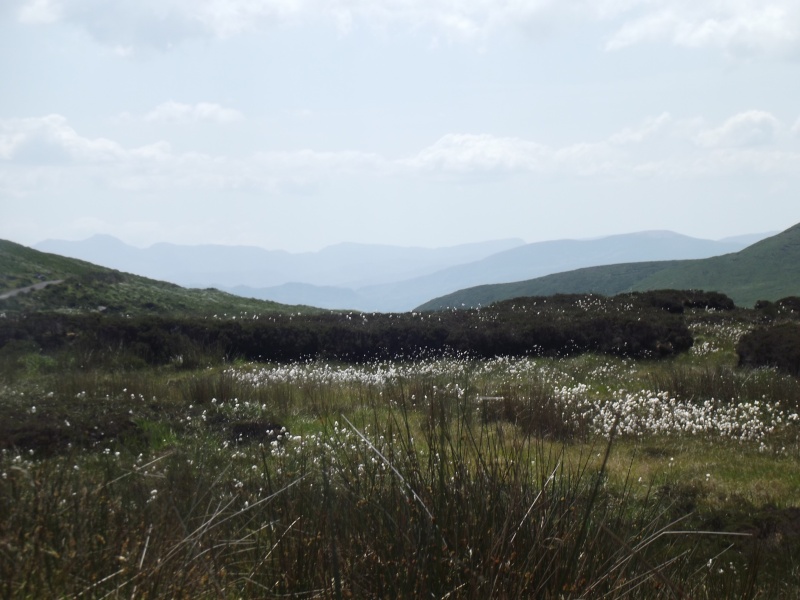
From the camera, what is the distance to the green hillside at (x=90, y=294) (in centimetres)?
3478

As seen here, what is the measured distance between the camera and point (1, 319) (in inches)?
773

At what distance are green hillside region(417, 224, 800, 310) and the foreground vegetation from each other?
34731 mm

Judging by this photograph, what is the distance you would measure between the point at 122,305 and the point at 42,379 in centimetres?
2383

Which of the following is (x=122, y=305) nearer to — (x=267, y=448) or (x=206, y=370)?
(x=206, y=370)

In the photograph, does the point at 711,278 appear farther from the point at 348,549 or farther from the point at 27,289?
the point at 348,549

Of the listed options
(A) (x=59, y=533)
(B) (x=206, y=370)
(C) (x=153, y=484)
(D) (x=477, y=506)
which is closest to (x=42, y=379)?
(B) (x=206, y=370)

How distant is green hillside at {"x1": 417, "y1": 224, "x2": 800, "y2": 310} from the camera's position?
65.0 m

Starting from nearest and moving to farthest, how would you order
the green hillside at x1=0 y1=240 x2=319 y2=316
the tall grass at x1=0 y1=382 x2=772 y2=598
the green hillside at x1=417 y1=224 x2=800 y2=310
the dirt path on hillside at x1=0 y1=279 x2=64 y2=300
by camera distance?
1. the tall grass at x1=0 y1=382 x2=772 y2=598
2. the dirt path on hillside at x1=0 y1=279 x2=64 y2=300
3. the green hillside at x1=0 y1=240 x2=319 y2=316
4. the green hillside at x1=417 y1=224 x2=800 y2=310

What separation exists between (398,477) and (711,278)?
77620 millimetres

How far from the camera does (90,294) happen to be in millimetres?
37375

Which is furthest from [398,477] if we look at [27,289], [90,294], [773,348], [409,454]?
[27,289]

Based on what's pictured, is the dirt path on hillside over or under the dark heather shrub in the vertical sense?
over

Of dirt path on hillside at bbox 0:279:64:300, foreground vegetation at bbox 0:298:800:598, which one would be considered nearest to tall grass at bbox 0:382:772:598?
foreground vegetation at bbox 0:298:800:598

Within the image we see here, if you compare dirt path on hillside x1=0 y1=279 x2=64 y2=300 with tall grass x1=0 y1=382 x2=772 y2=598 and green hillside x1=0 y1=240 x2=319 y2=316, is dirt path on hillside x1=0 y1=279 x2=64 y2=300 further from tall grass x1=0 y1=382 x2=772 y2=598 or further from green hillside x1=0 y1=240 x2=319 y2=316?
tall grass x1=0 y1=382 x2=772 y2=598
